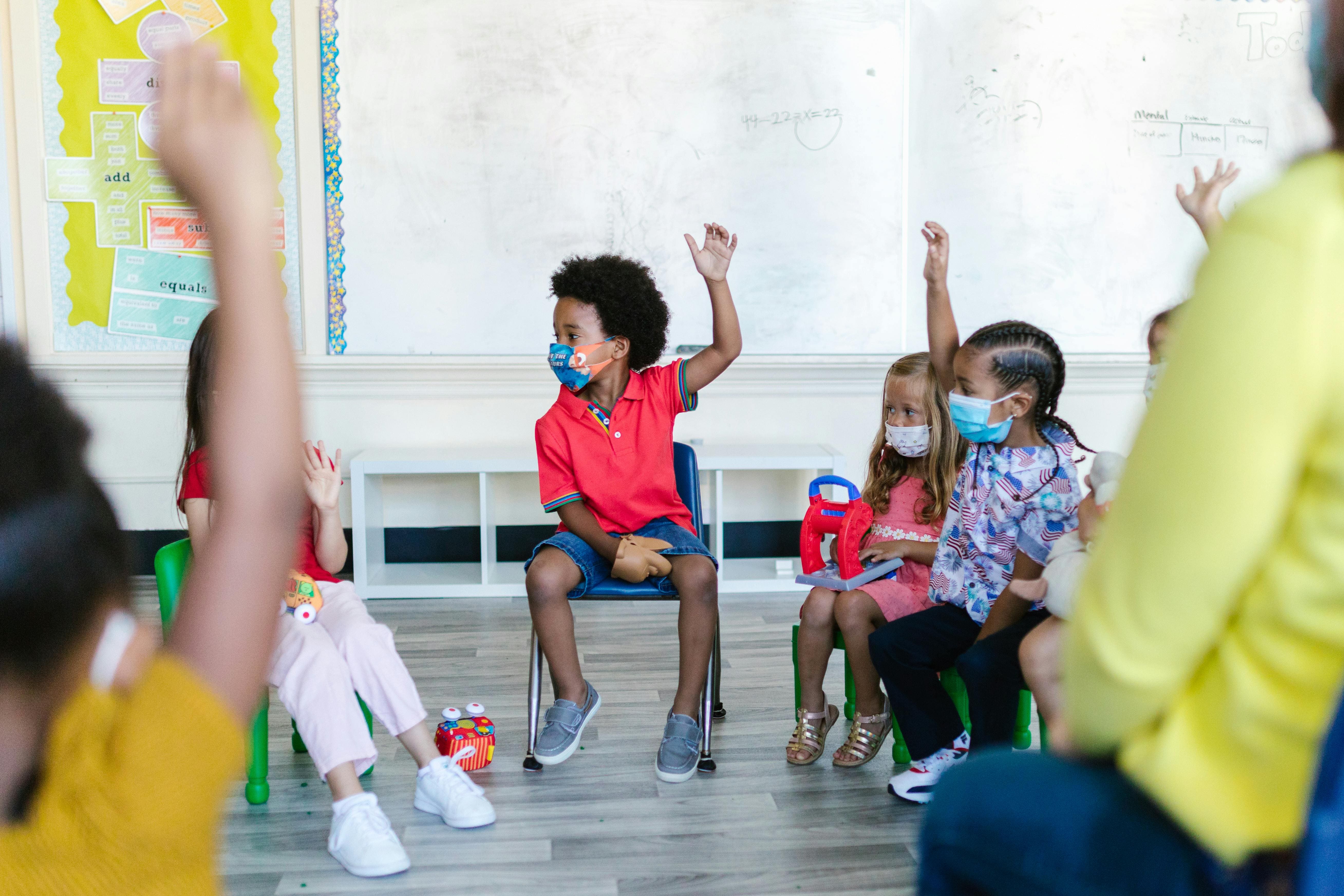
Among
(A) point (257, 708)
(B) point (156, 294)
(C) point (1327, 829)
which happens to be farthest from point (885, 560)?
(B) point (156, 294)

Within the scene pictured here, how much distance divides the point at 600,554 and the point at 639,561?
5.3 inches

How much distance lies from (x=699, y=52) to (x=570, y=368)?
1.86 m

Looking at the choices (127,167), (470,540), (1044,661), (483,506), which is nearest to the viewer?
(1044,661)

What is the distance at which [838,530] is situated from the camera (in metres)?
2.23

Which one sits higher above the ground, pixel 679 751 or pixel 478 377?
pixel 478 377

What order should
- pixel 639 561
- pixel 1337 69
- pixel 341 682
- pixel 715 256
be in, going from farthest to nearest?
pixel 715 256 < pixel 639 561 < pixel 341 682 < pixel 1337 69

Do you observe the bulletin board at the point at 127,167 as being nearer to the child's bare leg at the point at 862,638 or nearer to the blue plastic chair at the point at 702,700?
the blue plastic chair at the point at 702,700

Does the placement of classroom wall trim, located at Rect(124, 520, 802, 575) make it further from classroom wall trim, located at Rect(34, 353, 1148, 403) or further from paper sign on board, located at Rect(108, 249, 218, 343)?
paper sign on board, located at Rect(108, 249, 218, 343)

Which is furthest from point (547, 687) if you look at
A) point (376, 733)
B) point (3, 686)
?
point (3, 686)

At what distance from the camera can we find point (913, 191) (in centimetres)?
375

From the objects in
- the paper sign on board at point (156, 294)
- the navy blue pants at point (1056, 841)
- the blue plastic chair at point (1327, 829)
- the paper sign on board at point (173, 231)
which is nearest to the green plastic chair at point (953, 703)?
the navy blue pants at point (1056, 841)

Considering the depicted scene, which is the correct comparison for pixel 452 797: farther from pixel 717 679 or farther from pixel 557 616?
pixel 717 679

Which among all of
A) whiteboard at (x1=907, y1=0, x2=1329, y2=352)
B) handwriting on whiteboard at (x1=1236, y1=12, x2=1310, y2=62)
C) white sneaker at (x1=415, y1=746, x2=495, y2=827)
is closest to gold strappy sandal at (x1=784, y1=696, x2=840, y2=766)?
white sneaker at (x1=415, y1=746, x2=495, y2=827)

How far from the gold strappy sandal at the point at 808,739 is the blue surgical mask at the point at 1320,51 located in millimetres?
1676
